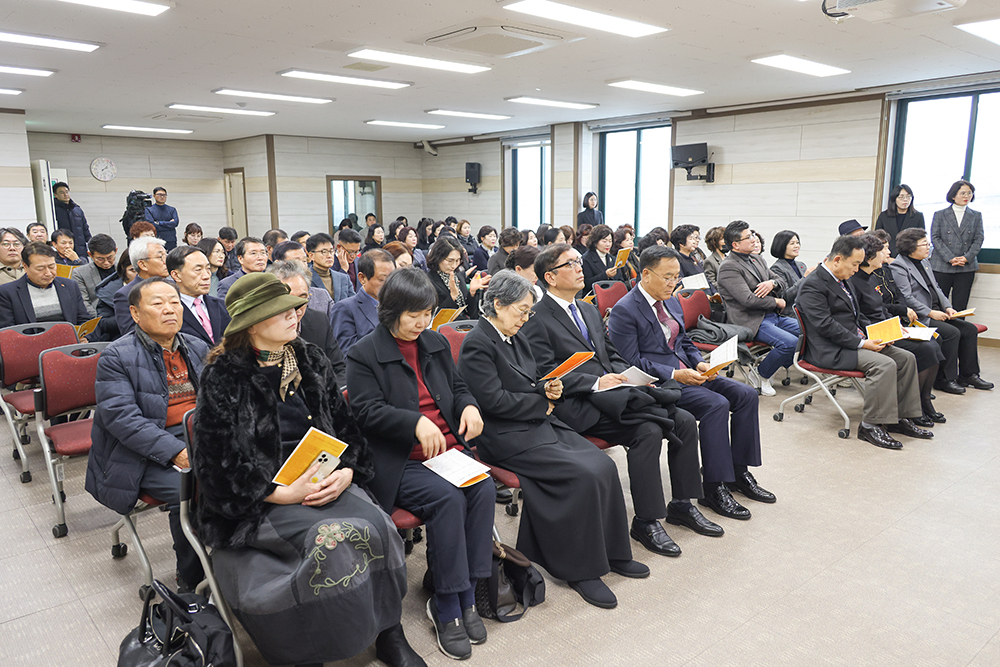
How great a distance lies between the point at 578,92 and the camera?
916 cm

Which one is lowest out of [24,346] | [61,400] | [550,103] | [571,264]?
[61,400]

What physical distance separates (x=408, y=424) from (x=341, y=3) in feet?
12.4

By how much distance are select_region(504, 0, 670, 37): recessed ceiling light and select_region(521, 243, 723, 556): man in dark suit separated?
251cm

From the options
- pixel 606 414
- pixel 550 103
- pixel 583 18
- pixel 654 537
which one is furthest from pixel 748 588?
pixel 550 103

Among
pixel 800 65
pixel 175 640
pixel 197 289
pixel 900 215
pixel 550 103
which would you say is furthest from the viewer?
pixel 550 103

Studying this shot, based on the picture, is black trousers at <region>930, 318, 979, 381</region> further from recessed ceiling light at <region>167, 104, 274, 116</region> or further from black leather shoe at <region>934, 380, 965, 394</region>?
recessed ceiling light at <region>167, 104, 274, 116</region>

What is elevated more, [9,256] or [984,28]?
[984,28]

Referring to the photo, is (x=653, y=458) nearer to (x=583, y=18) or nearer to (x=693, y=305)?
(x=693, y=305)

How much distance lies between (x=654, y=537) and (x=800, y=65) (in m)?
6.22

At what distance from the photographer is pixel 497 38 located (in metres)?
5.88

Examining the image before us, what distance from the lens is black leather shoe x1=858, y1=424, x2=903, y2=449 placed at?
4.60 meters

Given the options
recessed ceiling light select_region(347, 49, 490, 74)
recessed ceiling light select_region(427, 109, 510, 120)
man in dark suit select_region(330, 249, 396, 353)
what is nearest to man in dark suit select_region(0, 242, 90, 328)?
man in dark suit select_region(330, 249, 396, 353)

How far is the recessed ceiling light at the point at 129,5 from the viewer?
486cm

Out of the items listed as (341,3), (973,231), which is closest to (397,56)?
(341,3)
